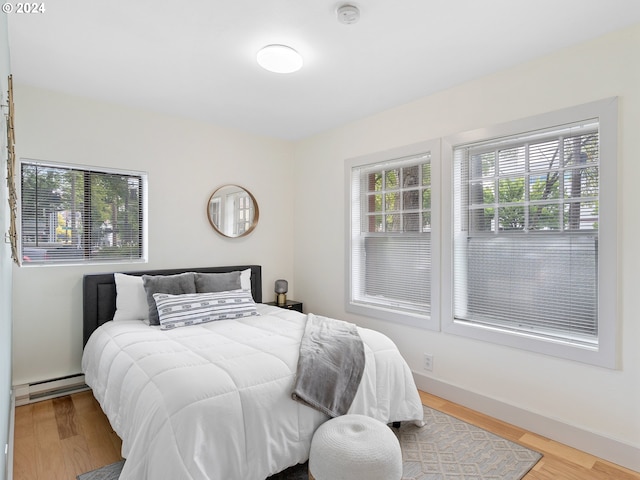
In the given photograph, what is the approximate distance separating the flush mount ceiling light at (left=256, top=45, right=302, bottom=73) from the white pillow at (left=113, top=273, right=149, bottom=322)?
82.1 inches

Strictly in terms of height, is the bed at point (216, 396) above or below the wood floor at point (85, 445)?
above

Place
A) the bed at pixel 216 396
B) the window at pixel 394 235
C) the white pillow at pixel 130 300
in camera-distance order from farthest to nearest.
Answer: the window at pixel 394 235 < the white pillow at pixel 130 300 < the bed at pixel 216 396

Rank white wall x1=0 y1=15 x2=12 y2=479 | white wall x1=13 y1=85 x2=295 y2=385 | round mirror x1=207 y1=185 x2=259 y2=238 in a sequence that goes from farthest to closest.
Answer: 1. round mirror x1=207 y1=185 x2=259 y2=238
2. white wall x1=13 y1=85 x2=295 y2=385
3. white wall x1=0 y1=15 x2=12 y2=479

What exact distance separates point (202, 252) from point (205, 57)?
6.65 feet

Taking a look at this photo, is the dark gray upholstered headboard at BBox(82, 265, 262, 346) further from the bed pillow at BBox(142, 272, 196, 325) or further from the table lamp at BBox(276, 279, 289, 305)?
the table lamp at BBox(276, 279, 289, 305)

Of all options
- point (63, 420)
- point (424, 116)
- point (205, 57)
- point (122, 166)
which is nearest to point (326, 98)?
point (424, 116)

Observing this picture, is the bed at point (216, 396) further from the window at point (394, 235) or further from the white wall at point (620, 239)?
the window at point (394, 235)

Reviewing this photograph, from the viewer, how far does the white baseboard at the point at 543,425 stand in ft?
7.31

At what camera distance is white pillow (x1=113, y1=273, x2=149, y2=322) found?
321 cm

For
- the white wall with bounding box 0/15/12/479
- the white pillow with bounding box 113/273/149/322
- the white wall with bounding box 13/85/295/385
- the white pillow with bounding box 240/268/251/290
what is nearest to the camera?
the white wall with bounding box 0/15/12/479

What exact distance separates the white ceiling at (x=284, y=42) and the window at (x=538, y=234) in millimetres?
554

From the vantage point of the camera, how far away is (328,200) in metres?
4.24

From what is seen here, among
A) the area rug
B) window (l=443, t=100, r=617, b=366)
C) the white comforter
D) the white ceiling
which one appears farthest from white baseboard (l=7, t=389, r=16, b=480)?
window (l=443, t=100, r=617, b=366)

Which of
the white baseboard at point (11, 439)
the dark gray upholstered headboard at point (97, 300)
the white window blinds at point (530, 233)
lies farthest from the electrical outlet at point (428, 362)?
the white baseboard at point (11, 439)
